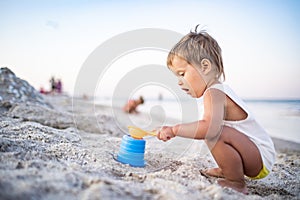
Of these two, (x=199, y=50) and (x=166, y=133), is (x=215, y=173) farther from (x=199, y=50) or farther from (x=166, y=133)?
(x=199, y=50)

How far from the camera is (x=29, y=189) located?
2.81 feet

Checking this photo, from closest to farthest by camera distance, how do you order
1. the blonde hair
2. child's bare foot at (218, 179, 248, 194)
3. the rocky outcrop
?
child's bare foot at (218, 179, 248, 194)
the blonde hair
the rocky outcrop

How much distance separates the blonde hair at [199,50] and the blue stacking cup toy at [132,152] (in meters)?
0.68

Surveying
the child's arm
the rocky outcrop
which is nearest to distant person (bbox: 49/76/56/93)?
the rocky outcrop

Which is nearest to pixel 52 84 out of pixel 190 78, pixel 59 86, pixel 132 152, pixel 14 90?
pixel 59 86

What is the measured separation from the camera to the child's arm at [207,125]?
1.47 metres

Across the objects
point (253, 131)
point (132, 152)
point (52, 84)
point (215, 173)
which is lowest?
point (215, 173)

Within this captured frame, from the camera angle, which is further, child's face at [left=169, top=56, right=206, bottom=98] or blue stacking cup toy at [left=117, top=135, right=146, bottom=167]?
blue stacking cup toy at [left=117, top=135, right=146, bottom=167]

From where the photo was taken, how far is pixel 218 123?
149 cm

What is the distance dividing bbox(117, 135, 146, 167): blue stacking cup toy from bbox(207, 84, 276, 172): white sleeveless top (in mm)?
641

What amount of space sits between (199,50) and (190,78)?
21 centimetres

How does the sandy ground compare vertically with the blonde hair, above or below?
below

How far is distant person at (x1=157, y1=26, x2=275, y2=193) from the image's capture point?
1.50 m

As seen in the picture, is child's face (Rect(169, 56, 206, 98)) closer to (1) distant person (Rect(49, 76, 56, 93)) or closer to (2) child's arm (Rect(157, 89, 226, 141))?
(2) child's arm (Rect(157, 89, 226, 141))
